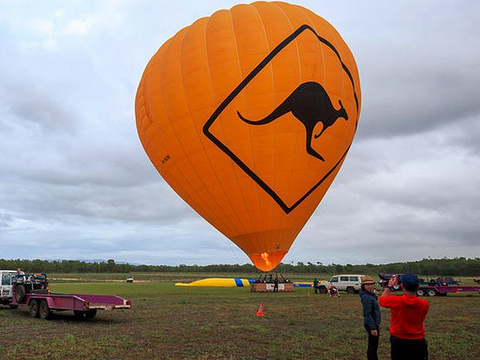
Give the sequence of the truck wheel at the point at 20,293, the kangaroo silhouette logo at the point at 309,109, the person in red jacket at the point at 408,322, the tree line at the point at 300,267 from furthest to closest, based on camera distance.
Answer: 1. the tree line at the point at 300,267
2. the kangaroo silhouette logo at the point at 309,109
3. the truck wheel at the point at 20,293
4. the person in red jacket at the point at 408,322

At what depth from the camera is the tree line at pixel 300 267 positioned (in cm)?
10944

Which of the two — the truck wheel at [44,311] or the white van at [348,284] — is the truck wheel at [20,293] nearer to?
the truck wheel at [44,311]

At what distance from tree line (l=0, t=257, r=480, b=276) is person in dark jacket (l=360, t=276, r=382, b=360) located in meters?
98.7

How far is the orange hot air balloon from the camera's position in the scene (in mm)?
21844

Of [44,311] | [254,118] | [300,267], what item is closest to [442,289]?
[254,118]

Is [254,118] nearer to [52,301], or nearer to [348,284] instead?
[52,301]

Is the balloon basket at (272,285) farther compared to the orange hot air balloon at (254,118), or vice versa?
the balloon basket at (272,285)

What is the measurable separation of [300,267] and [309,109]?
12004 cm

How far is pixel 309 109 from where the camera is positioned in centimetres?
2234

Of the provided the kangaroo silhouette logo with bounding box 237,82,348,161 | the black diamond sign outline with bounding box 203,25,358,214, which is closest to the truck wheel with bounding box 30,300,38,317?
the black diamond sign outline with bounding box 203,25,358,214

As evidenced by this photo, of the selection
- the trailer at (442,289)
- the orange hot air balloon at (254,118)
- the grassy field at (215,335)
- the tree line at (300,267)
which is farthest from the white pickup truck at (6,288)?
the tree line at (300,267)

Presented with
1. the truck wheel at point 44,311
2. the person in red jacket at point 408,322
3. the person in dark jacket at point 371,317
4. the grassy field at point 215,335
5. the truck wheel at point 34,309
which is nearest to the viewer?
the person in red jacket at point 408,322

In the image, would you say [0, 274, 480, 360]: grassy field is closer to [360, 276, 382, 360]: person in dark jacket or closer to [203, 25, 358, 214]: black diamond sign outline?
[360, 276, 382, 360]: person in dark jacket

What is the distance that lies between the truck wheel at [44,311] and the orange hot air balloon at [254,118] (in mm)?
9096
